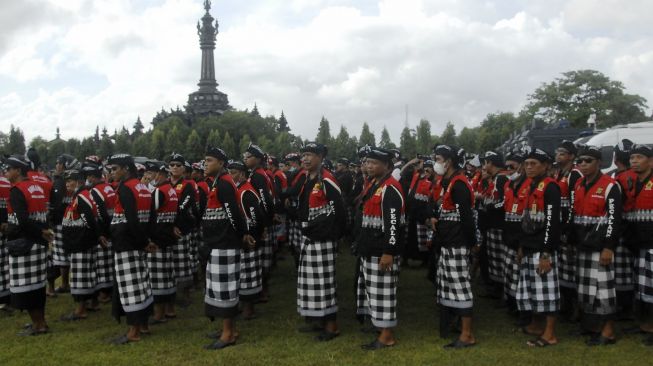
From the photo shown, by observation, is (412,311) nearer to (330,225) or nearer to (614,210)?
(330,225)

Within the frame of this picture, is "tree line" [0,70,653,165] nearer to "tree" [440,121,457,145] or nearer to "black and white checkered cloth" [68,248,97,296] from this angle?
"tree" [440,121,457,145]

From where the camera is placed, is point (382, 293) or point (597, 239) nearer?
point (597, 239)

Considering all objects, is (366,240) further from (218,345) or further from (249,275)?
(249,275)

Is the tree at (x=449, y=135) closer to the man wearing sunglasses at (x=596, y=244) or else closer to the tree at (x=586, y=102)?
the tree at (x=586, y=102)

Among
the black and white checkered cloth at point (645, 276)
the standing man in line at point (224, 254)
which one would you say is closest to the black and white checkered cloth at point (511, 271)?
the black and white checkered cloth at point (645, 276)

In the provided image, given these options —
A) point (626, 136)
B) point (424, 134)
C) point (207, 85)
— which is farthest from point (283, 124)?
point (626, 136)

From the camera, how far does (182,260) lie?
27.2 feet

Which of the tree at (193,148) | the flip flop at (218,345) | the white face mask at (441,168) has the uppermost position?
the tree at (193,148)

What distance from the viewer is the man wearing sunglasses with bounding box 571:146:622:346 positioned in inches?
234

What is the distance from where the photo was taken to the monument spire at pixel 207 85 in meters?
104

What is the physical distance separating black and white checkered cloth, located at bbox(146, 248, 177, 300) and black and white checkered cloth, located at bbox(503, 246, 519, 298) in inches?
194

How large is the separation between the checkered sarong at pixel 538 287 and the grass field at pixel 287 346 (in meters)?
0.47

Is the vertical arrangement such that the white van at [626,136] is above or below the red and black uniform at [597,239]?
above

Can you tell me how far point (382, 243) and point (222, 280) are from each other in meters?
2.05
